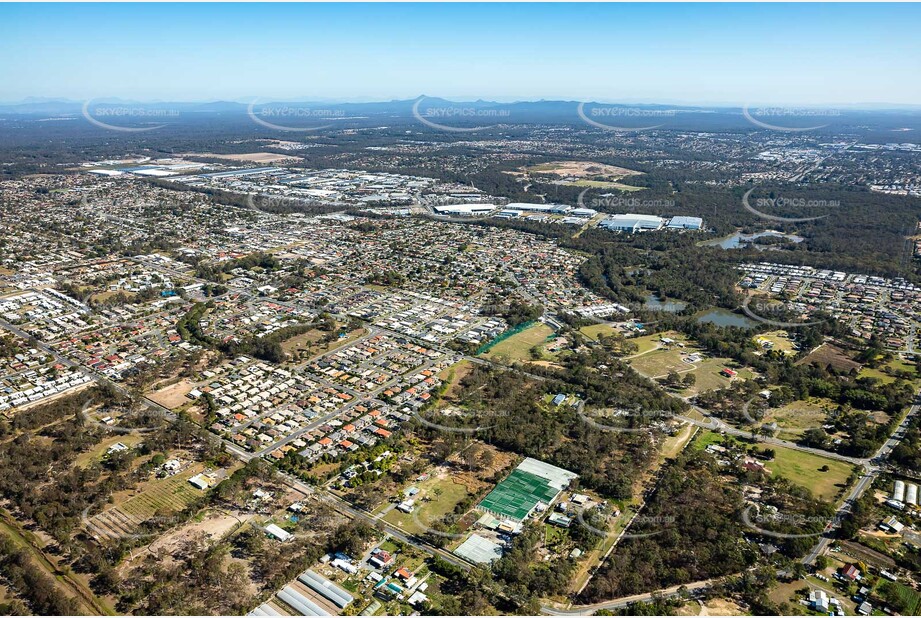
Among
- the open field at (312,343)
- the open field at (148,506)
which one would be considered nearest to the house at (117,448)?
the open field at (148,506)

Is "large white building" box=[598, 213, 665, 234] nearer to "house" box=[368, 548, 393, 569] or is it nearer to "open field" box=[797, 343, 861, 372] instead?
"open field" box=[797, 343, 861, 372]

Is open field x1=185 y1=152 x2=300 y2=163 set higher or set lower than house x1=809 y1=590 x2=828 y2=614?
higher

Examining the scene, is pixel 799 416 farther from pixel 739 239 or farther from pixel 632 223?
pixel 632 223

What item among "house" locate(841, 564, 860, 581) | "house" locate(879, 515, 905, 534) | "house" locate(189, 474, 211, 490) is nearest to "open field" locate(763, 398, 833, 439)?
"house" locate(879, 515, 905, 534)

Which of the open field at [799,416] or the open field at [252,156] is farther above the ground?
the open field at [252,156]

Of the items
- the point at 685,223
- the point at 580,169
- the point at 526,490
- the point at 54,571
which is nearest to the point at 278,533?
the point at 54,571

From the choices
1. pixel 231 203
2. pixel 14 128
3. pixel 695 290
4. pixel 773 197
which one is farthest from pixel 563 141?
pixel 14 128

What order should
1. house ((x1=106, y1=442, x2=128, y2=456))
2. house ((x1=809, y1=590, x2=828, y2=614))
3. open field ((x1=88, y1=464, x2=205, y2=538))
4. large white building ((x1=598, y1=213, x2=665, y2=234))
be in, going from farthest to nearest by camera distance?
large white building ((x1=598, y1=213, x2=665, y2=234))
house ((x1=106, y1=442, x2=128, y2=456))
open field ((x1=88, y1=464, x2=205, y2=538))
house ((x1=809, y1=590, x2=828, y2=614))

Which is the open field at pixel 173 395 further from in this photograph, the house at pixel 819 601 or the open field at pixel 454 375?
the house at pixel 819 601
